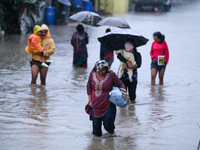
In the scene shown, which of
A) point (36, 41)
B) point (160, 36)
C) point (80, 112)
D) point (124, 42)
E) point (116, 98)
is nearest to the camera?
point (116, 98)

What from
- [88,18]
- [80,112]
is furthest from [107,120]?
[88,18]

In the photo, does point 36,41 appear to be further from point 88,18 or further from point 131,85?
point 88,18

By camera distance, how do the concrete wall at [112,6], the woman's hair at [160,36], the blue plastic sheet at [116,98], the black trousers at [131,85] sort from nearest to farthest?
the blue plastic sheet at [116,98] → the black trousers at [131,85] → the woman's hair at [160,36] → the concrete wall at [112,6]

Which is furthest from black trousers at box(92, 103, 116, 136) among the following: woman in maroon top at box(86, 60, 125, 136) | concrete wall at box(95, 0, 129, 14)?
concrete wall at box(95, 0, 129, 14)

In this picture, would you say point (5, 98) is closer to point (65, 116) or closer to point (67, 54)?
point (65, 116)

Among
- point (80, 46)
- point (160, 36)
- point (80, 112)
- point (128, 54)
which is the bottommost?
point (80, 112)

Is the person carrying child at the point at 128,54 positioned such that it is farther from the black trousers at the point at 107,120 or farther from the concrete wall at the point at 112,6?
the concrete wall at the point at 112,6

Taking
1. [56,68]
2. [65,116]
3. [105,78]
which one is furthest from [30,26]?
[105,78]

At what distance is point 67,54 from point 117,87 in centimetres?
904

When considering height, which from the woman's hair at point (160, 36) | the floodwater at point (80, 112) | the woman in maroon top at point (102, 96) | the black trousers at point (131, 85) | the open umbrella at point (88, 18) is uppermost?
Result: the open umbrella at point (88, 18)

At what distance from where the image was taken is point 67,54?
14.0 m

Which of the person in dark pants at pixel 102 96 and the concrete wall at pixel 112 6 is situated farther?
the concrete wall at pixel 112 6

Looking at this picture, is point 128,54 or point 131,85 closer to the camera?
point 128,54

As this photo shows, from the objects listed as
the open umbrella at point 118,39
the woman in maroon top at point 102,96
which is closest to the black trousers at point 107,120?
the woman in maroon top at point 102,96
